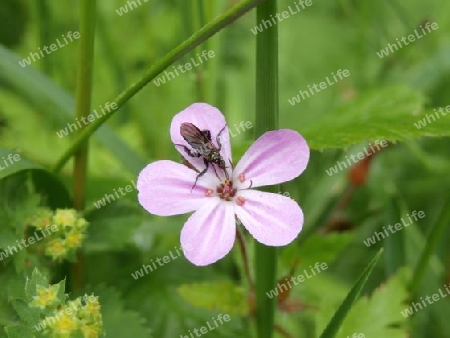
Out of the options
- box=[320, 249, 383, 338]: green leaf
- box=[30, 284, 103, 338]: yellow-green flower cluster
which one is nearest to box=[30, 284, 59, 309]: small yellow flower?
box=[30, 284, 103, 338]: yellow-green flower cluster

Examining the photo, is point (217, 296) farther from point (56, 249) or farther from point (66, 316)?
point (66, 316)

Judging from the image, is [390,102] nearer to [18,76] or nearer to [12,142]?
[18,76]

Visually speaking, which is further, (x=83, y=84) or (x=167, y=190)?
(x=83, y=84)

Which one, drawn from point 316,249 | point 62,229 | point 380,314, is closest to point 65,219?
point 62,229

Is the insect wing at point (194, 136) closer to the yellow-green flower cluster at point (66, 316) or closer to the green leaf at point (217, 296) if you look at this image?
the yellow-green flower cluster at point (66, 316)

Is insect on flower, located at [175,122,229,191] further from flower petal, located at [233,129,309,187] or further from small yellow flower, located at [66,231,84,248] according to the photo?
small yellow flower, located at [66,231,84,248]

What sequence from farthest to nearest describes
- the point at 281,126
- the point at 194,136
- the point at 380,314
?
the point at 281,126 → the point at 380,314 → the point at 194,136
